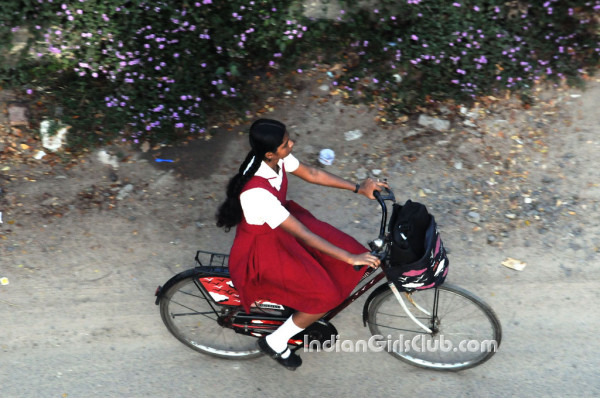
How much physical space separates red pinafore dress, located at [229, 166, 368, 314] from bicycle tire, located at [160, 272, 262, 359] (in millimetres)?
684

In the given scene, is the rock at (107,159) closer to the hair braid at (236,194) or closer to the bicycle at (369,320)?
the bicycle at (369,320)

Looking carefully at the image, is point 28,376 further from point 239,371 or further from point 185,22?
point 185,22

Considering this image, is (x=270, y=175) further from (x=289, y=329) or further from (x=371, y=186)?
(x=289, y=329)

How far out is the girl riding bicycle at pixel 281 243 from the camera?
3131 mm

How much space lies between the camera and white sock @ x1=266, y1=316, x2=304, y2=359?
3.65 m

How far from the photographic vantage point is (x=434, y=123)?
5.44 m

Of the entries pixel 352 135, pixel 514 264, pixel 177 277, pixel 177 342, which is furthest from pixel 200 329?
pixel 514 264

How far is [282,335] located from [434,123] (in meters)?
2.66

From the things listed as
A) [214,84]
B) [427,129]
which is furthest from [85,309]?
[427,129]

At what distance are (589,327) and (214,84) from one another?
3610mm

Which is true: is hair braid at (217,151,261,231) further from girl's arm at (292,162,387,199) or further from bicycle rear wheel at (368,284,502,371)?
bicycle rear wheel at (368,284,502,371)

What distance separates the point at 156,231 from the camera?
479cm

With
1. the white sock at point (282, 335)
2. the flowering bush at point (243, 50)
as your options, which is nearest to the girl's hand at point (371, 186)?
the white sock at point (282, 335)

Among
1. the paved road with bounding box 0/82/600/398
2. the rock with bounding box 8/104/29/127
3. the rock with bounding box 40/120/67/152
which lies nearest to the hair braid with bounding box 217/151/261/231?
the paved road with bounding box 0/82/600/398
